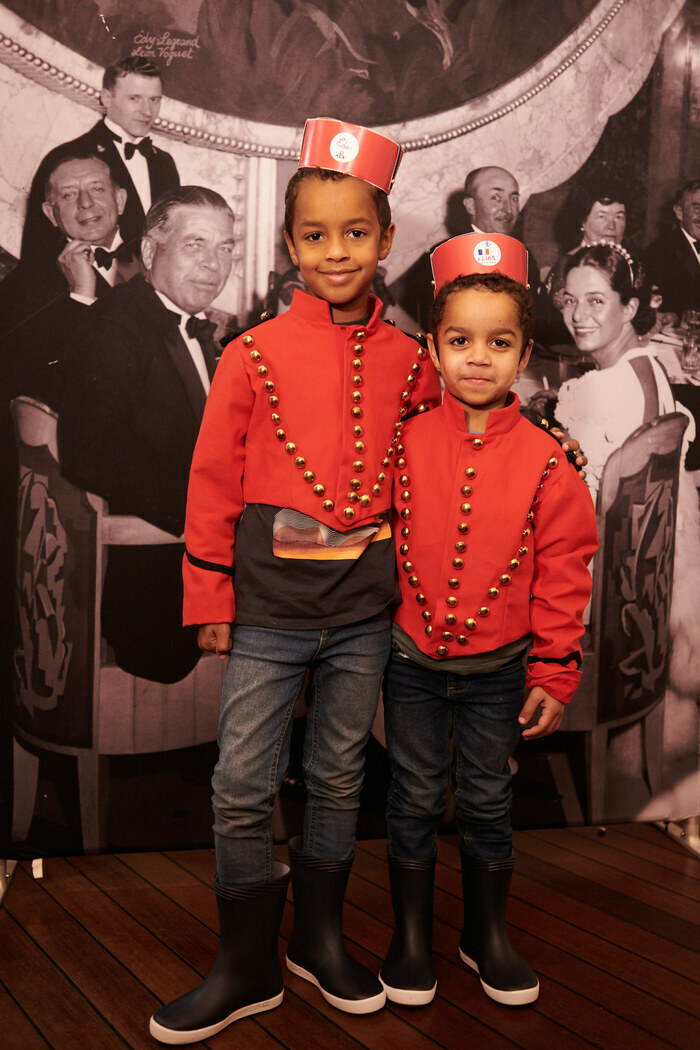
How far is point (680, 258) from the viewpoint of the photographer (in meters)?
2.16

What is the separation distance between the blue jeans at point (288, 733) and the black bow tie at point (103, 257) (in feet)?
2.83

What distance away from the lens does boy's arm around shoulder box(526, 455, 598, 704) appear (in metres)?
1.53

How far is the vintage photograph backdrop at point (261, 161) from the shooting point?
189cm

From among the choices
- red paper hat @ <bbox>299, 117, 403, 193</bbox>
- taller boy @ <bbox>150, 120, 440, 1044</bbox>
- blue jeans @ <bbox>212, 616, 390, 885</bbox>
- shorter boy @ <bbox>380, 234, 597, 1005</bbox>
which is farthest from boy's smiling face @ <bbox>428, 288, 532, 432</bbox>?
blue jeans @ <bbox>212, 616, 390, 885</bbox>

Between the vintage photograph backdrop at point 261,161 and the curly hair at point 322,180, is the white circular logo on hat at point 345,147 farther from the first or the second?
the vintage photograph backdrop at point 261,161

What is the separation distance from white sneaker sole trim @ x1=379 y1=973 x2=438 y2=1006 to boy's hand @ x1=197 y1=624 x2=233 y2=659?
0.63 meters

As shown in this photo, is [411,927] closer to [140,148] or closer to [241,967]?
[241,967]

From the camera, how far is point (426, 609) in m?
1.55

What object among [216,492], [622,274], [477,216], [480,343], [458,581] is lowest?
[458,581]

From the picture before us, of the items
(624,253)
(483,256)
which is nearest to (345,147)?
(483,256)

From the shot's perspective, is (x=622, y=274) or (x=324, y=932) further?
(x=622, y=274)

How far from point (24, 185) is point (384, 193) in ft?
2.61

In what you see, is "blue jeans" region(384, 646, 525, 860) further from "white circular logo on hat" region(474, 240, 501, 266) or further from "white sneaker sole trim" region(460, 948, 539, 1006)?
"white circular logo on hat" region(474, 240, 501, 266)

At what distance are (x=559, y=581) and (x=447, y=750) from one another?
36 centimetres
